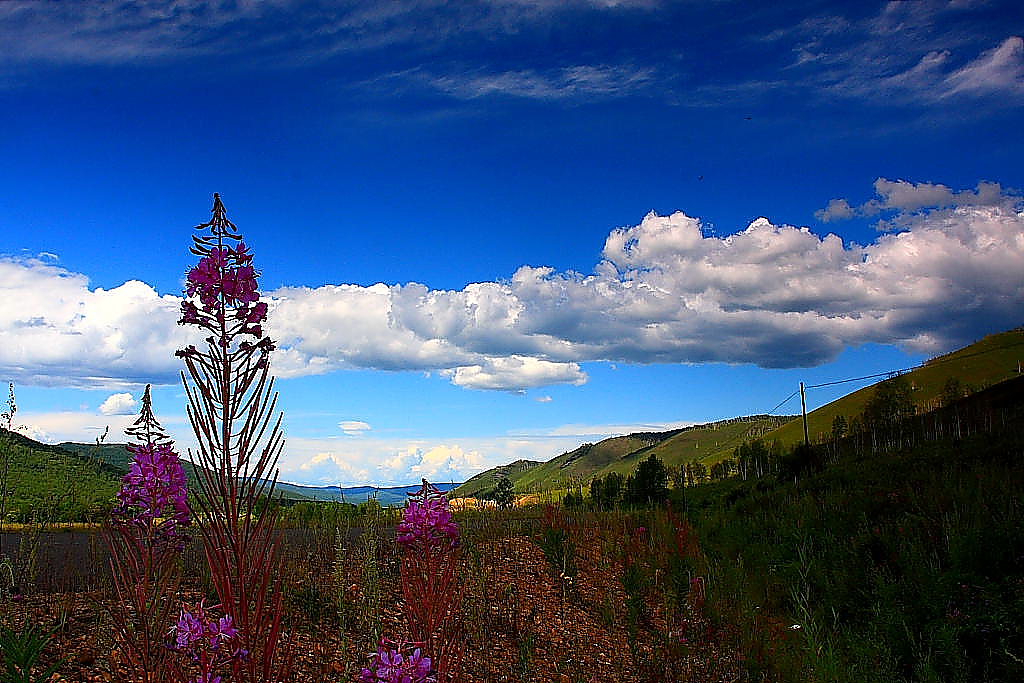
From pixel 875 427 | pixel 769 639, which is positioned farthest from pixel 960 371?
pixel 769 639

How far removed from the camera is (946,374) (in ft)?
282

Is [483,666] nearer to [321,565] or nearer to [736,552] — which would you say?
[321,565]

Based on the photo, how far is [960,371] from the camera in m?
84.6

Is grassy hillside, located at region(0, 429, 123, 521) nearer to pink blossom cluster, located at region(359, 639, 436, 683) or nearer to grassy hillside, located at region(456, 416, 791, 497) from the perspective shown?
pink blossom cluster, located at region(359, 639, 436, 683)

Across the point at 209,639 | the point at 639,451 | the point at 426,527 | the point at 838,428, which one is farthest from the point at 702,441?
the point at 209,639

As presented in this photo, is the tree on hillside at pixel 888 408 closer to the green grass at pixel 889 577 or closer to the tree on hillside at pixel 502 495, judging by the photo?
the tree on hillside at pixel 502 495

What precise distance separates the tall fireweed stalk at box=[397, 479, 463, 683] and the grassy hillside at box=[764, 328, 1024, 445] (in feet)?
266

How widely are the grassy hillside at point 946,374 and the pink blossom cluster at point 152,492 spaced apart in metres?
82.0

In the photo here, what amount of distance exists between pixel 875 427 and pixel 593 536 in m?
36.3

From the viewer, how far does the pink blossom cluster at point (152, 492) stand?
3016mm

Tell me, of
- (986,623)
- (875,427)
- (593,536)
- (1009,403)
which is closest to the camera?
(986,623)

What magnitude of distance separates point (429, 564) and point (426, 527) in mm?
177

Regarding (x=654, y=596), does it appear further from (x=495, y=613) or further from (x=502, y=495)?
(x=502, y=495)

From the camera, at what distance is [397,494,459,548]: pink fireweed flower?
3.49m
